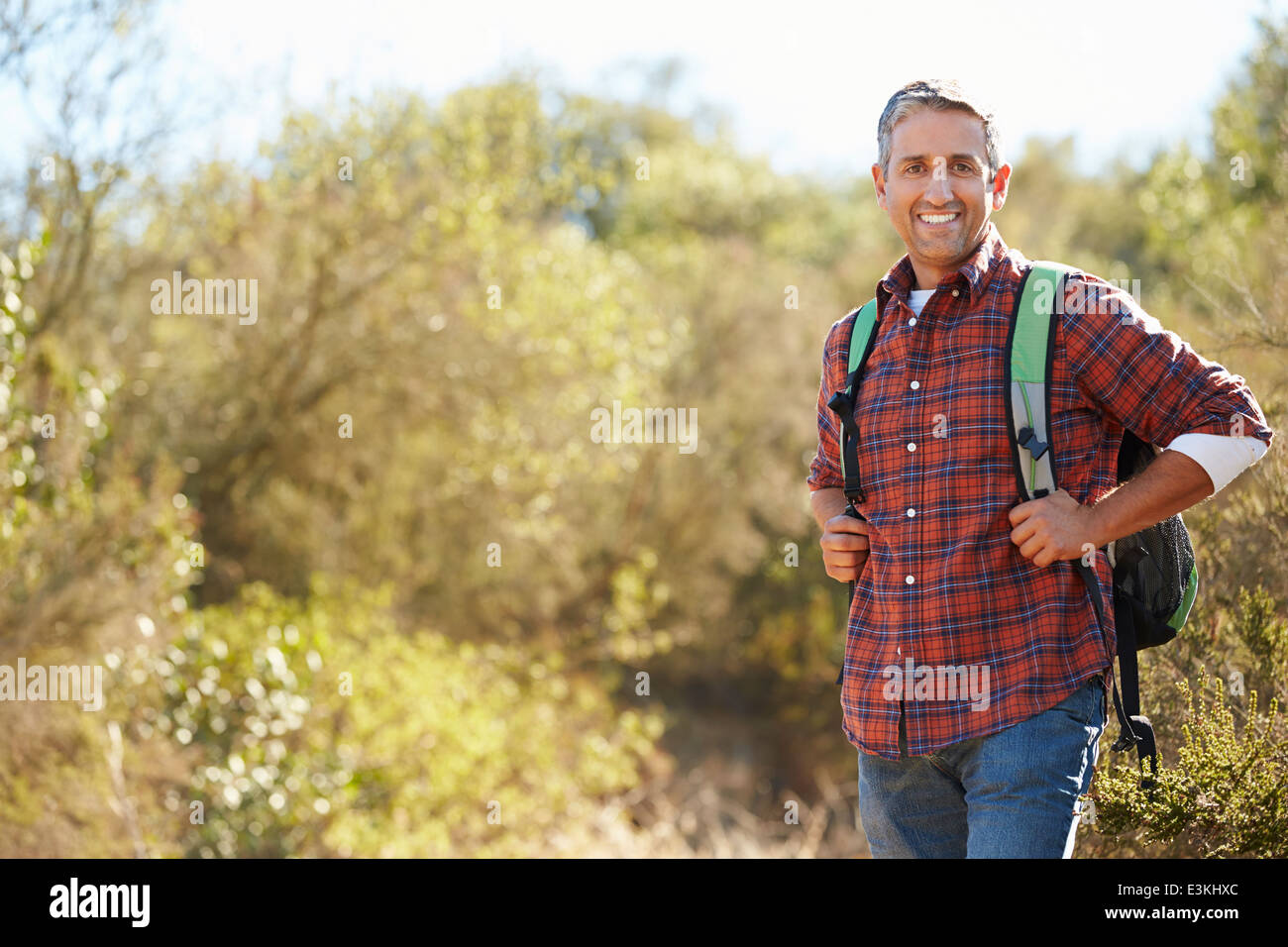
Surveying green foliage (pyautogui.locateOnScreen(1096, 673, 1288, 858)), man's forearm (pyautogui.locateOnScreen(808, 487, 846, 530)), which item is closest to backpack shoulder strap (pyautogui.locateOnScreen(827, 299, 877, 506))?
man's forearm (pyautogui.locateOnScreen(808, 487, 846, 530))

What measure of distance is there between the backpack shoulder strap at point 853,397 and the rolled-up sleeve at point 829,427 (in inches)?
1.7

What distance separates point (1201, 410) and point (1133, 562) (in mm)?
351

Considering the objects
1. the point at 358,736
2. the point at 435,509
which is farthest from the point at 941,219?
the point at 435,509

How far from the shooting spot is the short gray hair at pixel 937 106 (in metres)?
2.44

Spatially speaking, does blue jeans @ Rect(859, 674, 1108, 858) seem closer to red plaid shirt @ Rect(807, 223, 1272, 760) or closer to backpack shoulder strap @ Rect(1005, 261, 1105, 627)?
red plaid shirt @ Rect(807, 223, 1272, 760)

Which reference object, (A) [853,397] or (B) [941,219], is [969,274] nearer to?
(B) [941,219]

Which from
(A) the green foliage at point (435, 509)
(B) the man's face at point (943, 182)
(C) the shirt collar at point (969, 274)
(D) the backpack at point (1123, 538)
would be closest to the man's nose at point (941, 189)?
(B) the man's face at point (943, 182)

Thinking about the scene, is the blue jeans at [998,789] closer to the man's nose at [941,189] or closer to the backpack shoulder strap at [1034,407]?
the backpack shoulder strap at [1034,407]

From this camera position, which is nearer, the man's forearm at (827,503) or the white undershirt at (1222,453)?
the white undershirt at (1222,453)

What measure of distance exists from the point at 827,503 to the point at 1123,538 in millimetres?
672

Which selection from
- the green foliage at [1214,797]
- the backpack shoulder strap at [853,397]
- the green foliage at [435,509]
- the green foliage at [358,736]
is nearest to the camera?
the backpack shoulder strap at [853,397]

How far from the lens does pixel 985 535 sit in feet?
7.55
